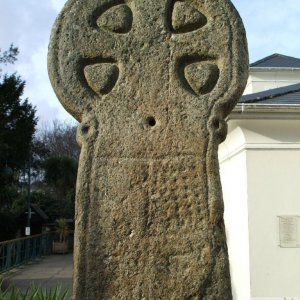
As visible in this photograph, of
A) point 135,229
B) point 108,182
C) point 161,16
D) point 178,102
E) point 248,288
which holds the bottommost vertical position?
point 248,288

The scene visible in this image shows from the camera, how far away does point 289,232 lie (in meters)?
7.66

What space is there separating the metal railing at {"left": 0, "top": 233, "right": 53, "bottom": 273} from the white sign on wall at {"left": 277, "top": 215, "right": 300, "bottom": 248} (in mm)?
11292

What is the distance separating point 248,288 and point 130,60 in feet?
18.1

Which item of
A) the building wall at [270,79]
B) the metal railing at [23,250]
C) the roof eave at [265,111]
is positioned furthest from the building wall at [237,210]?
the metal railing at [23,250]

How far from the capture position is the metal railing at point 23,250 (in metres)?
17.8

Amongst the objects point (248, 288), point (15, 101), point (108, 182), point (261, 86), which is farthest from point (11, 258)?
point (108, 182)

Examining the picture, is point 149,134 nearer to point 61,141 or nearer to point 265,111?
point 265,111

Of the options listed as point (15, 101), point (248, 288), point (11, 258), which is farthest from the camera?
point (15, 101)

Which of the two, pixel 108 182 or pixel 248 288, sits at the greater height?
pixel 108 182

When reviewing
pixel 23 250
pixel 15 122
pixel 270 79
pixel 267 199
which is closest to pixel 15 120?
pixel 15 122

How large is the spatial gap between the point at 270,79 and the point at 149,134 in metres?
11.6

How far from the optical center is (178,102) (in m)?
2.98

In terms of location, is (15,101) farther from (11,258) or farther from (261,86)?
(261,86)

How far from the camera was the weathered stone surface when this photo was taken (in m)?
2.77
